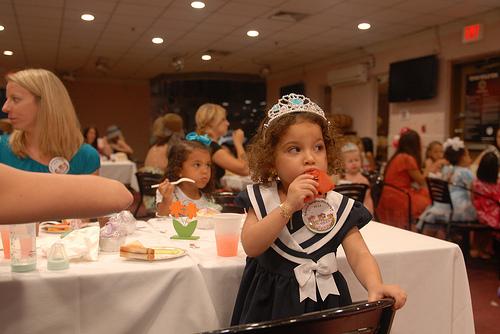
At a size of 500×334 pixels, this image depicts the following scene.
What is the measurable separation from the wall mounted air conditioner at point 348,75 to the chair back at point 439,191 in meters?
5.14

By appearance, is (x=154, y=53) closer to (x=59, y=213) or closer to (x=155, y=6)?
(x=155, y=6)

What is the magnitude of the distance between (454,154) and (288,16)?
130 inches

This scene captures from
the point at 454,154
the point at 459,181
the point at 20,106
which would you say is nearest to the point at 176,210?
the point at 20,106

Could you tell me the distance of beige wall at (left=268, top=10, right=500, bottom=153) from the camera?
6996mm

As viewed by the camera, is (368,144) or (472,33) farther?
(368,144)

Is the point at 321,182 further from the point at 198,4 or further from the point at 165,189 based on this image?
the point at 198,4

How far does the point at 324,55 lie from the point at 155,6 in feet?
15.0

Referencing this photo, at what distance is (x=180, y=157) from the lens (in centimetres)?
262

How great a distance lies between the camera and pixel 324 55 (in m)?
10.1

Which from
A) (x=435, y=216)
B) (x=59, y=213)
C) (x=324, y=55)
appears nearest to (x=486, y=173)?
(x=435, y=216)

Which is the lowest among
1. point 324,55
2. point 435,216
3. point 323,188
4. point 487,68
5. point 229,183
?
point 435,216

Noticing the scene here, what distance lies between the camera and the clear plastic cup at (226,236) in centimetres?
156

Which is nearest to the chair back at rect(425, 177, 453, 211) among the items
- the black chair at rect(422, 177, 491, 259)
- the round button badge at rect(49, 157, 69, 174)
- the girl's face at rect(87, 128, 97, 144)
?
the black chair at rect(422, 177, 491, 259)

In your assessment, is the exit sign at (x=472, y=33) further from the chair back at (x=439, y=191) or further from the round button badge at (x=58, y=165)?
the round button badge at (x=58, y=165)
